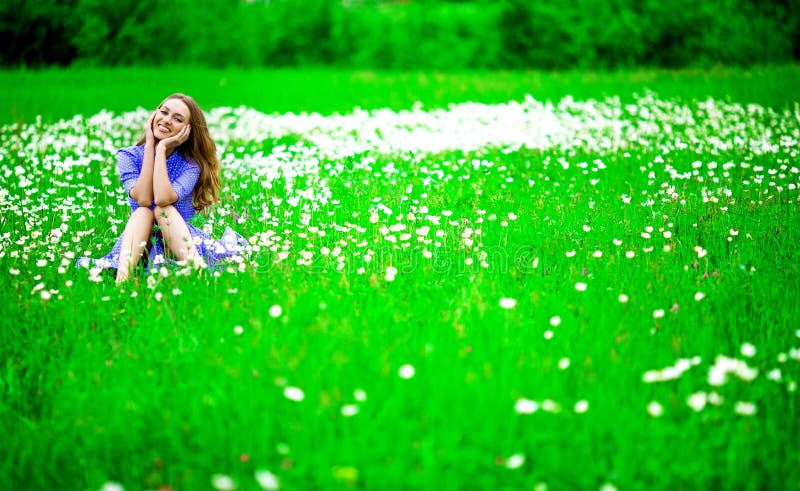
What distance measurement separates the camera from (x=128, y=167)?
4500 millimetres

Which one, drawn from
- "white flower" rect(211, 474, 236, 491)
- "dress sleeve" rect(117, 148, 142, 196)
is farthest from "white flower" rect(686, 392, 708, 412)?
"dress sleeve" rect(117, 148, 142, 196)

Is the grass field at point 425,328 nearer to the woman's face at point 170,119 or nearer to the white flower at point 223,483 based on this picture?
the white flower at point 223,483

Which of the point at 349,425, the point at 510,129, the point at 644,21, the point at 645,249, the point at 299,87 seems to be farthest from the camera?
the point at 644,21

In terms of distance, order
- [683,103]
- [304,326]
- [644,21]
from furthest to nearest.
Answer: [644,21] < [683,103] < [304,326]

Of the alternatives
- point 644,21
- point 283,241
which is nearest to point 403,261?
point 283,241

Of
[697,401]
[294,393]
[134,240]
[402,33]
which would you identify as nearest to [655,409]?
[697,401]

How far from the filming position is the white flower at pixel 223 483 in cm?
224

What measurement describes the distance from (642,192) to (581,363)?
2.89m

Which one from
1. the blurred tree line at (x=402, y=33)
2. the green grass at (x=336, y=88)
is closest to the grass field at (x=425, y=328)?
the green grass at (x=336, y=88)

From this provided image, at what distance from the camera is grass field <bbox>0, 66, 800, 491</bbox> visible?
254cm

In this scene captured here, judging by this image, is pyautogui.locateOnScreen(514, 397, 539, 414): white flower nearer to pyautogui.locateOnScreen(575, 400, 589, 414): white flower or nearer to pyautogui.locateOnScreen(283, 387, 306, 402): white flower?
pyautogui.locateOnScreen(575, 400, 589, 414): white flower

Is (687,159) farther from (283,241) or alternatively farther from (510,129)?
(283,241)

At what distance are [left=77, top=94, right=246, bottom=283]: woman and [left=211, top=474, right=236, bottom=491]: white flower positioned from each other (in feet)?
6.36

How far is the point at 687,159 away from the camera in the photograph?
643 centimetres
